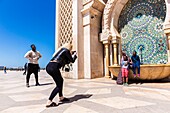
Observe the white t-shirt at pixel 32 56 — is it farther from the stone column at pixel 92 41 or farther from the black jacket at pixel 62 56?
the black jacket at pixel 62 56

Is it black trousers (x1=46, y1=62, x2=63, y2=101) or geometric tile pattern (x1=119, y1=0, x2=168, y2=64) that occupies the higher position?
geometric tile pattern (x1=119, y1=0, x2=168, y2=64)

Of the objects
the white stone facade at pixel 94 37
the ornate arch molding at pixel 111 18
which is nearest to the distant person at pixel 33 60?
the white stone facade at pixel 94 37

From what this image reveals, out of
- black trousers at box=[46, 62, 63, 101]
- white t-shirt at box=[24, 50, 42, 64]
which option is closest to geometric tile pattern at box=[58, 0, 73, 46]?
white t-shirt at box=[24, 50, 42, 64]

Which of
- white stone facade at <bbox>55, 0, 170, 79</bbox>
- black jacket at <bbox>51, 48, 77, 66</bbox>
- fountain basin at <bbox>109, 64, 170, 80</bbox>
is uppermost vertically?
white stone facade at <bbox>55, 0, 170, 79</bbox>

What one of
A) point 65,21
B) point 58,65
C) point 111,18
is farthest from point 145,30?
point 58,65

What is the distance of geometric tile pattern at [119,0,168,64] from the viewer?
247 inches

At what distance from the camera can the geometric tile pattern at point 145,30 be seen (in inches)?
247

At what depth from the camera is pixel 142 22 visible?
6.88 m

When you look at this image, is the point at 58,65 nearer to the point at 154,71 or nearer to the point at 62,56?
the point at 62,56

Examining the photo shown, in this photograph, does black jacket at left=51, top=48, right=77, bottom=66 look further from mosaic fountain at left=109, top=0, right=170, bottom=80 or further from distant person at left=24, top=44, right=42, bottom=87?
mosaic fountain at left=109, top=0, right=170, bottom=80

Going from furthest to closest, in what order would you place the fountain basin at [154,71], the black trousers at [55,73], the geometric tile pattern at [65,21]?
the geometric tile pattern at [65,21] → the fountain basin at [154,71] → the black trousers at [55,73]

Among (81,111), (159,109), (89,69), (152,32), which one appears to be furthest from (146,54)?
(81,111)

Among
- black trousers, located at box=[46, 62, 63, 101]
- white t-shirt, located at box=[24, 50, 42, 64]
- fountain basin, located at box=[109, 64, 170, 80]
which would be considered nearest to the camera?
black trousers, located at box=[46, 62, 63, 101]

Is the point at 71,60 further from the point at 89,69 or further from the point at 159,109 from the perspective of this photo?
the point at 89,69
